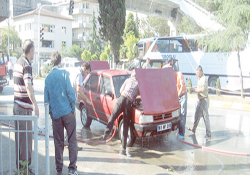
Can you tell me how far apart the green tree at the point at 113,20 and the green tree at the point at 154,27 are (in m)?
19.5

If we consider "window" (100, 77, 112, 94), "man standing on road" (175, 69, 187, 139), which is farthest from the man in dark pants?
"man standing on road" (175, 69, 187, 139)

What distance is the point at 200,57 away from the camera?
64.7 feet

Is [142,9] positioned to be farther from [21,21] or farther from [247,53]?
[21,21]

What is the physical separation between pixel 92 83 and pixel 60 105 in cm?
367

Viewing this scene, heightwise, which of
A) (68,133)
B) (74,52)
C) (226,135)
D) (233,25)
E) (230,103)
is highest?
(74,52)

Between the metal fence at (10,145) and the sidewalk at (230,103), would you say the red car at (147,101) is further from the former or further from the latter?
the sidewalk at (230,103)

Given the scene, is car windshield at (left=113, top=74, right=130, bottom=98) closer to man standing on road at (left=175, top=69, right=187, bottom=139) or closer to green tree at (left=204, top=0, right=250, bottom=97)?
man standing on road at (left=175, top=69, right=187, bottom=139)

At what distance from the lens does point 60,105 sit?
13.8 feet

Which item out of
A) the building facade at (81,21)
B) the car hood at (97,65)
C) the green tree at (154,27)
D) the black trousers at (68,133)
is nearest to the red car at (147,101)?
the black trousers at (68,133)

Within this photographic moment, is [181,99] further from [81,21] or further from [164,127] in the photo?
[81,21]

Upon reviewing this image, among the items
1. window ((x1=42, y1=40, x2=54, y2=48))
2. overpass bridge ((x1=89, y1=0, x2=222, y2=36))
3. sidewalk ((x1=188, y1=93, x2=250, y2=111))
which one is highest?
overpass bridge ((x1=89, y1=0, x2=222, y2=36))

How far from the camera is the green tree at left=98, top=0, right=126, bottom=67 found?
2141 cm

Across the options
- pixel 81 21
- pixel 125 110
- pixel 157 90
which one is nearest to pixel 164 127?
pixel 157 90

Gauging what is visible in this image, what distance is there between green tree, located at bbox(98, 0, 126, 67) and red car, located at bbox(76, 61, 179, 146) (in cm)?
1499
